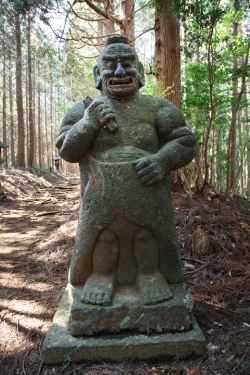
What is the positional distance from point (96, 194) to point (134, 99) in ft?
2.69

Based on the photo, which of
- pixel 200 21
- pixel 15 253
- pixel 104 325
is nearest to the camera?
pixel 104 325

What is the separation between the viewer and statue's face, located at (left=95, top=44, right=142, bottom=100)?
219 cm

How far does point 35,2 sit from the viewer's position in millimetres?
4965

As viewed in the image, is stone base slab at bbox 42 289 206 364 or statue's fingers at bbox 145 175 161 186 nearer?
stone base slab at bbox 42 289 206 364

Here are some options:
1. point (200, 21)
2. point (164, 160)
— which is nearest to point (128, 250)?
point (164, 160)

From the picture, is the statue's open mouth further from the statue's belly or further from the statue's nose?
the statue's belly

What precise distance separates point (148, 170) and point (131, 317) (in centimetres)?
108

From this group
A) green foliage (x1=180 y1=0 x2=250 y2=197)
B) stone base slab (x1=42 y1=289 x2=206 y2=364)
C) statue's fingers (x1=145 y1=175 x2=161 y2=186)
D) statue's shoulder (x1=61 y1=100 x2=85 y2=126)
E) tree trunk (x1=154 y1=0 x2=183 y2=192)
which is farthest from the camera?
tree trunk (x1=154 y1=0 x2=183 y2=192)

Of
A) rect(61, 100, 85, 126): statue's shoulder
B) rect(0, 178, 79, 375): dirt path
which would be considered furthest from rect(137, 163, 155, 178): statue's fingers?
rect(0, 178, 79, 375): dirt path

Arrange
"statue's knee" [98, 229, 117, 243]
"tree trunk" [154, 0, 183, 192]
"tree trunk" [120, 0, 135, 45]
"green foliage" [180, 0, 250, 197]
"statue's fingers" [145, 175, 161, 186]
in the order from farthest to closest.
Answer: "tree trunk" [120, 0, 135, 45] < "tree trunk" [154, 0, 183, 192] < "green foliage" [180, 0, 250, 197] < "statue's knee" [98, 229, 117, 243] < "statue's fingers" [145, 175, 161, 186]

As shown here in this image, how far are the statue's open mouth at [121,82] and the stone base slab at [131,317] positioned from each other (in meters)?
1.66

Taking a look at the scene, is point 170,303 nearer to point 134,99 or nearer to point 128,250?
point 128,250

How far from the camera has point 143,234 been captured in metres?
2.21

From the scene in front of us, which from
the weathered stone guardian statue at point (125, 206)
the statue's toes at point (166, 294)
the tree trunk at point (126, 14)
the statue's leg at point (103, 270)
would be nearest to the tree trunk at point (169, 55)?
the tree trunk at point (126, 14)
